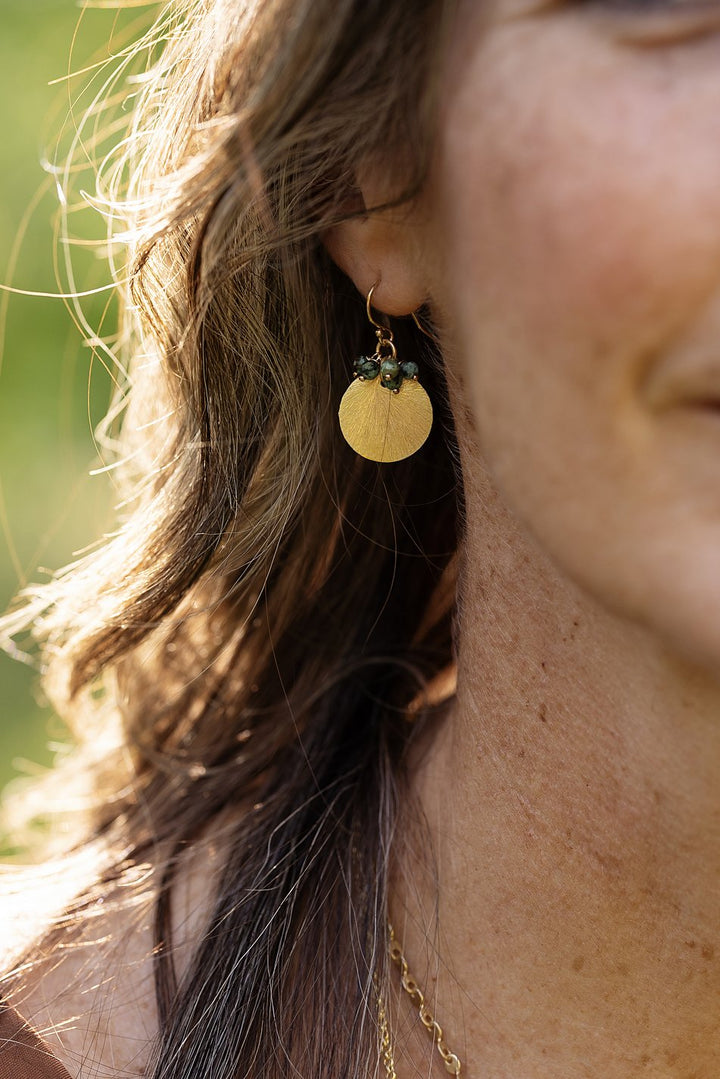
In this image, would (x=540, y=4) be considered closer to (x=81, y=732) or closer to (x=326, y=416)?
(x=326, y=416)

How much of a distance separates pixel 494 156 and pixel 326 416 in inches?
25.5

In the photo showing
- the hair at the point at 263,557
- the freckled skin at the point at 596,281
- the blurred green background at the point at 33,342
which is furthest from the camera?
the blurred green background at the point at 33,342

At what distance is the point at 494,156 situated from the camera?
1.14 meters

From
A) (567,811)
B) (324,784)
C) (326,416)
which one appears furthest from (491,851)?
(326,416)

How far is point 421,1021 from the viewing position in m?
1.61

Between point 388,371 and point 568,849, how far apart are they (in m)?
0.73

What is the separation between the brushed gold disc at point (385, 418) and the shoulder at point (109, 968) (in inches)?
32.1

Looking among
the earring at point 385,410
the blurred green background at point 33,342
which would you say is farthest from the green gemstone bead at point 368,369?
the blurred green background at point 33,342

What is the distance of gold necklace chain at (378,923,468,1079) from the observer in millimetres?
1569

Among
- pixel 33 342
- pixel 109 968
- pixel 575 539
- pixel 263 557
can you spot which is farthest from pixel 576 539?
pixel 33 342

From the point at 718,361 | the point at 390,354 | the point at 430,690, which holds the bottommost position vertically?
the point at 430,690

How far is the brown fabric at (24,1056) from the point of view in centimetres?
160

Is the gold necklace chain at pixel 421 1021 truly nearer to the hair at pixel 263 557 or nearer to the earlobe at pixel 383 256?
the hair at pixel 263 557

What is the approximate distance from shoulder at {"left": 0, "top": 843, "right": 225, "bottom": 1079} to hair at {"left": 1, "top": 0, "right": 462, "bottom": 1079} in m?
0.02
